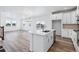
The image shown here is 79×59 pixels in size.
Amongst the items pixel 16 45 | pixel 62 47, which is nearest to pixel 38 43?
pixel 62 47

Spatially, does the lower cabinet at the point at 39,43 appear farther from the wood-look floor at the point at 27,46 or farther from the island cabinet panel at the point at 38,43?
the wood-look floor at the point at 27,46

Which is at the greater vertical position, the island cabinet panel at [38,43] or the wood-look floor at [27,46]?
the island cabinet panel at [38,43]

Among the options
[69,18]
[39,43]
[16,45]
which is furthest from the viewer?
[69,18]

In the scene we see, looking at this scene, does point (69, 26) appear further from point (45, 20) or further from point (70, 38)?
point (45, 20)

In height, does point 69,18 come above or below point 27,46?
above

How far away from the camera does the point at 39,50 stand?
8.46ft

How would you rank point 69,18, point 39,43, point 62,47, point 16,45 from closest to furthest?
point 39,43 < point 62,47 < point 16,45 < point 69,18

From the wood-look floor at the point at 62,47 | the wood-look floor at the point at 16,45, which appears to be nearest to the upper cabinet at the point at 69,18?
the wood-look floor at the point at 62,47

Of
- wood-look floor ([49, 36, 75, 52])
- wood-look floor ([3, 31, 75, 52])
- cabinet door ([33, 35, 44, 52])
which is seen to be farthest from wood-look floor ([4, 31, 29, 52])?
wood-look floor ([49, 36, 75, 52])

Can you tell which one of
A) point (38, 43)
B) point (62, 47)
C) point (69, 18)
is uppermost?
point (69, 18)

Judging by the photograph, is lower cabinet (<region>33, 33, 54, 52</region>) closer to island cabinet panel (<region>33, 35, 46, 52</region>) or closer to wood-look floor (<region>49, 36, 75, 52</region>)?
island cabinet panel (<region>33, 35, 46, 52</region>)

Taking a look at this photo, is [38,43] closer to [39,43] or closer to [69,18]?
[39,43]
